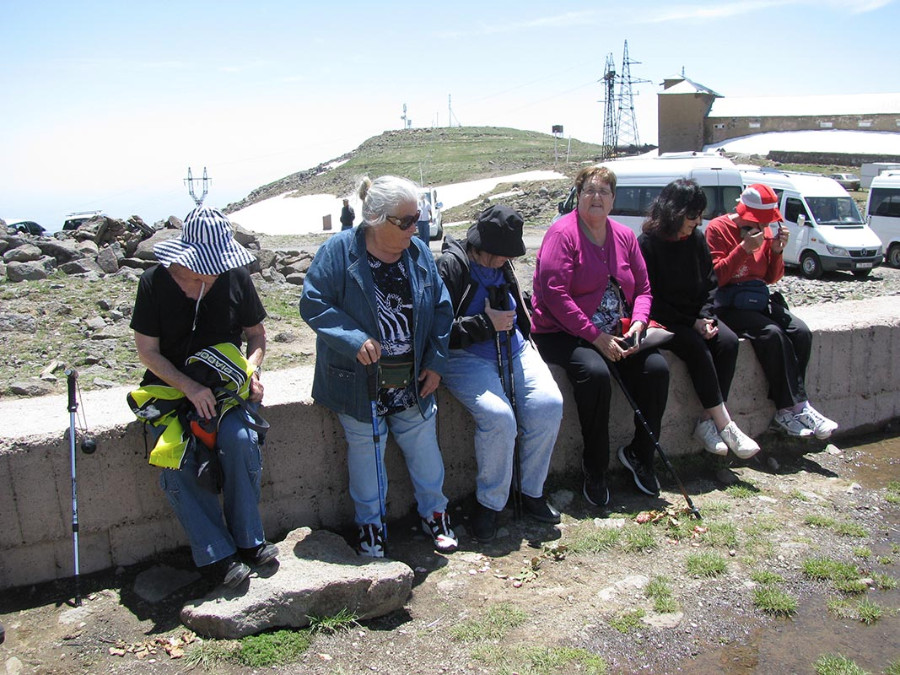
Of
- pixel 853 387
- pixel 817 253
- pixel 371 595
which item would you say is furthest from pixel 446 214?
pixel 371 595

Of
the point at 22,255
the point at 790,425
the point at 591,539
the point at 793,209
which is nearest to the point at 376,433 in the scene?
the point at 591,539

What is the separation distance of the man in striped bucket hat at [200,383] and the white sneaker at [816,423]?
359 cm

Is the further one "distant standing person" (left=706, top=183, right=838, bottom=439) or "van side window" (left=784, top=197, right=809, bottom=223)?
"van side window" (left=784, top=197, right=809, bottom=223)

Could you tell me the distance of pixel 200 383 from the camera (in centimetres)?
338

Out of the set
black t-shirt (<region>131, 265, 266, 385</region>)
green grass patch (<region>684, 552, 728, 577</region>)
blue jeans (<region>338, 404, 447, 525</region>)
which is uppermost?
black t-shirt (<region>131, 265, 266, 385</region>)

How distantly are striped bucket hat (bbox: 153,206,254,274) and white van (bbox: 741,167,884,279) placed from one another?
15732 mm

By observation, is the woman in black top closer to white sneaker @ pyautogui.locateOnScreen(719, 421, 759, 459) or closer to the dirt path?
white sneaker @ pyautogui.locateOnScreen(719, 421, 759, 459)

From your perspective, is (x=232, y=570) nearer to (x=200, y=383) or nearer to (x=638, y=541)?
(x=200, y=383)

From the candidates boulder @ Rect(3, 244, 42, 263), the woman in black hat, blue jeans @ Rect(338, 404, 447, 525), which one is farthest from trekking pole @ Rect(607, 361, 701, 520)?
boulder @ Rect(3, 244, 42, 263)

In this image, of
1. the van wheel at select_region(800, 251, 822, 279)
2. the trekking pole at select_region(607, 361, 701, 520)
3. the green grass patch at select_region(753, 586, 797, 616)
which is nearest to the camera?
the green grass patch at select_region(753, 586, 797, 616)

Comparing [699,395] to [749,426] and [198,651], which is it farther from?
[198,651]

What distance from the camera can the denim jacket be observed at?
363 centimetres

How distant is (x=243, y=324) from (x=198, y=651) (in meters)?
1.42

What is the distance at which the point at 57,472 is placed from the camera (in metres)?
3.41
